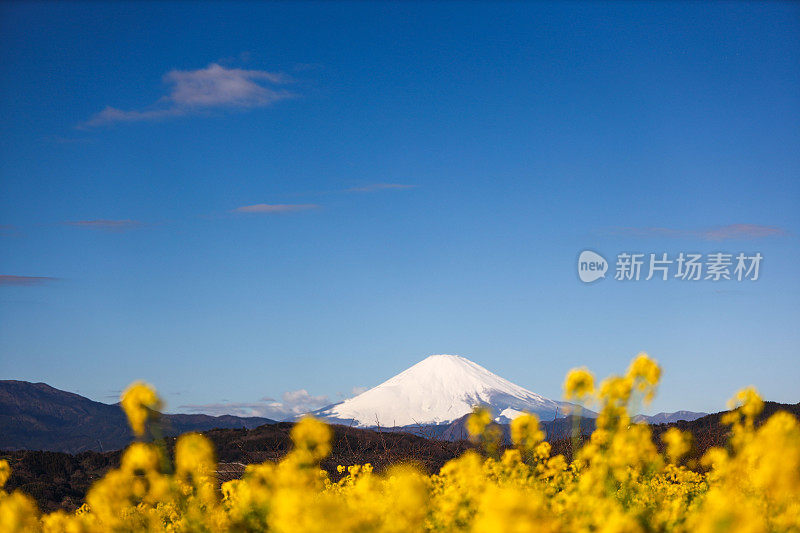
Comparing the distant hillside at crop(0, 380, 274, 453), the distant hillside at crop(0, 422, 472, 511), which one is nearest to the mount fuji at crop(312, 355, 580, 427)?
the distant hillside at crop(0, 380, 274, 453)

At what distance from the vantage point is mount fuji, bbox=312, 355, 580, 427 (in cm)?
6819

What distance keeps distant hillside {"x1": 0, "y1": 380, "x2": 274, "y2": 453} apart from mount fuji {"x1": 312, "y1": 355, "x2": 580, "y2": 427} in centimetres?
1728

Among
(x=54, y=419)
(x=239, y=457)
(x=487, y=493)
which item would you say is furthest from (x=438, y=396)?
(x=487, y=493)

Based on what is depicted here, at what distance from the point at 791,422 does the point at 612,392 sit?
1419mm

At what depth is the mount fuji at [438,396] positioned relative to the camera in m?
68.2

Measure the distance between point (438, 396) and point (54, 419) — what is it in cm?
4018

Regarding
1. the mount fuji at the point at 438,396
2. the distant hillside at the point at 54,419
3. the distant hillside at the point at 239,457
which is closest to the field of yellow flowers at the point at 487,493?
the distant hillside at the point at 239,457

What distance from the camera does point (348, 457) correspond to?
21.0 metres

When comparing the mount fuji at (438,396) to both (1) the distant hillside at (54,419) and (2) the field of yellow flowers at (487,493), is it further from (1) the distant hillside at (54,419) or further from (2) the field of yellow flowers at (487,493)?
(2) the field of yellow flowers at (487,493)

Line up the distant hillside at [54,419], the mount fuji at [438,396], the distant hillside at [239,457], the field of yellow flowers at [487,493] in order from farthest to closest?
the mount fuji at [438,396]
the distant hillside at [54,419]
the distant hillside at [239,457]
the field of yellow flowers at [487,493]

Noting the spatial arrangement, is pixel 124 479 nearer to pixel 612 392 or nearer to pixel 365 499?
pixel 365 499

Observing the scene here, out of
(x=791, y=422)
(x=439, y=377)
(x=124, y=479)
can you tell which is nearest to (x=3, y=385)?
(x=439, y=377)

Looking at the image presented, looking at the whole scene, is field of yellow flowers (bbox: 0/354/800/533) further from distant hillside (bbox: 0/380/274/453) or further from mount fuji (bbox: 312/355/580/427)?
mount fuji (bbox: 312/355/580/427)

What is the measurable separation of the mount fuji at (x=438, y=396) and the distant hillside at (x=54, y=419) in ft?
56.7
